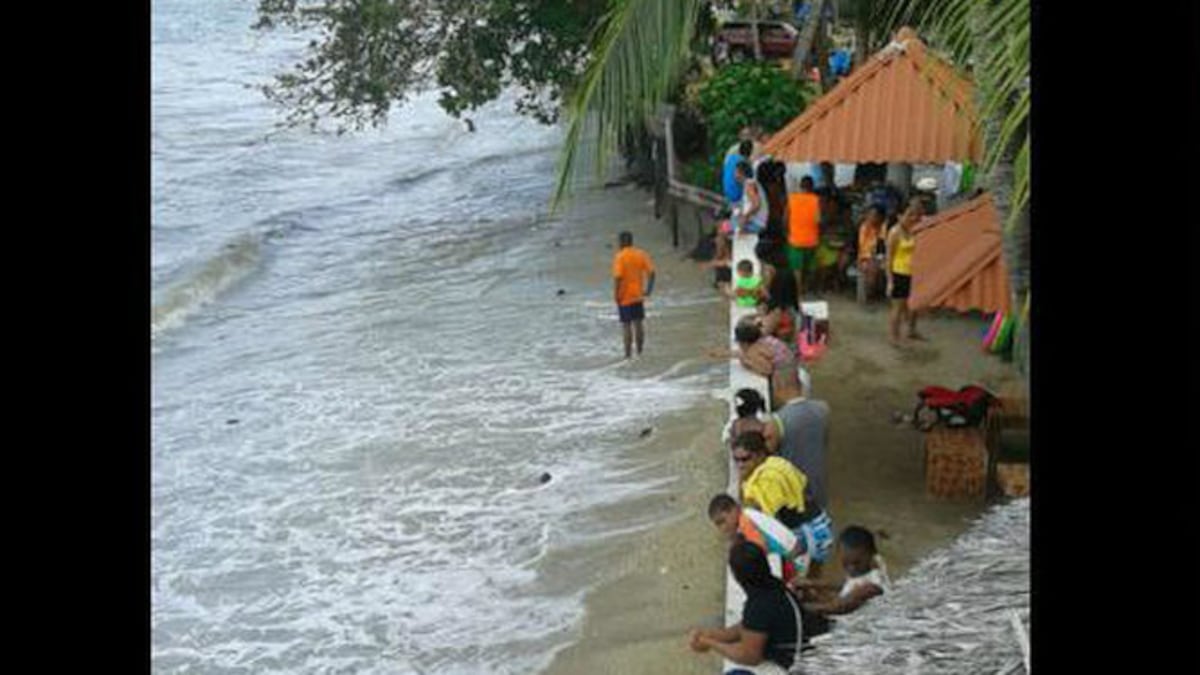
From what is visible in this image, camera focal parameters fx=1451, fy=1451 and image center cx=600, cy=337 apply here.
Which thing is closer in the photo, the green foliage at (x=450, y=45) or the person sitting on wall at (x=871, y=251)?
the person sitting on wall at (x=871, y=251)

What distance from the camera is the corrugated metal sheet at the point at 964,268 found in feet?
26.0

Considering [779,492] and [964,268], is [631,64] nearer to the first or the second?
[779,492]

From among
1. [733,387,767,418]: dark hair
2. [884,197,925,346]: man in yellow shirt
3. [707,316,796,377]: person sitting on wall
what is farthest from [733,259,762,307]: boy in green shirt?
[733,387,767,418]: dark hair

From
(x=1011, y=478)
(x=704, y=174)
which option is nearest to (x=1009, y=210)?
(x=1011, y=478)

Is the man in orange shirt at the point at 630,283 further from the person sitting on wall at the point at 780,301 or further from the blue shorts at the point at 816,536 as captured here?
the blue shorts at the point at 816,536

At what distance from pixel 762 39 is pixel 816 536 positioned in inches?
754

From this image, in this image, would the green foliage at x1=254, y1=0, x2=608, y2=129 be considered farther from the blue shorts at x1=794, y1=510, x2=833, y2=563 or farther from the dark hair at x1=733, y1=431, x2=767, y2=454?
the blue shorts at x1=794, y1=510, x2=833, y2=563

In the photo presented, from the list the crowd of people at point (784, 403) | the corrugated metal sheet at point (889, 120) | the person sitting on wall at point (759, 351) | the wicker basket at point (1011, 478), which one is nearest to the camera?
the crowd of people at point (784, 403)

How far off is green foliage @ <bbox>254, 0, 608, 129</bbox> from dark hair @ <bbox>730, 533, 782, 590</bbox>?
13200mm

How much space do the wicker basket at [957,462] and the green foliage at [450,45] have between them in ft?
35.7

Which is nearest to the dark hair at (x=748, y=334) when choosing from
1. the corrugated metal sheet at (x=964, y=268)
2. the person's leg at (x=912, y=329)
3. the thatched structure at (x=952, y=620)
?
the corrugated metal sheet at (x=964, y=268)

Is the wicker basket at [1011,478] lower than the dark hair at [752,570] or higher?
lower
